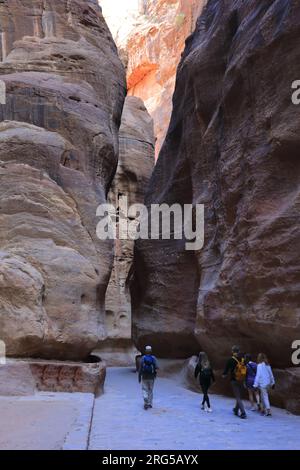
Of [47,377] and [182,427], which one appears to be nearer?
[182,427]

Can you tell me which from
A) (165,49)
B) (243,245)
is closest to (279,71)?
(243,245)

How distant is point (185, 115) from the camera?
16.8 m

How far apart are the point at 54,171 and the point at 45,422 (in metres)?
7.08

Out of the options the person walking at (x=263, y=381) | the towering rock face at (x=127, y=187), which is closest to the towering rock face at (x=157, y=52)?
the towering rock face at (x=127, y=187)

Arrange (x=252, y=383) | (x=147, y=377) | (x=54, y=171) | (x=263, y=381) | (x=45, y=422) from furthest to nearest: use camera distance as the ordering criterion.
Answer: (x=54, y=171) → (x=147, y=377) → (x=252, y=383) → (x=263, y=381) → (x=45, y=422)

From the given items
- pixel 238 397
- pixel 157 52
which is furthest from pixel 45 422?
pixel 157 52

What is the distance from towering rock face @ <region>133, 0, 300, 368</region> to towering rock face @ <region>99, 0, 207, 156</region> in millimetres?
27176

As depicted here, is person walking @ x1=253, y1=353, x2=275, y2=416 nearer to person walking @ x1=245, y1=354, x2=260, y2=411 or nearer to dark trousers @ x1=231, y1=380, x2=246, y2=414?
person walking @ x1=245, y1=354, x2=260, y2=411

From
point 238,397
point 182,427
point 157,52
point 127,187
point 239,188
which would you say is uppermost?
point 157,52

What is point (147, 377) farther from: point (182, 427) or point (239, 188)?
point (239, 188)

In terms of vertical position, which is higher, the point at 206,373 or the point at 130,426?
the point at 206,373

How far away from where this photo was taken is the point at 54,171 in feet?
40.9

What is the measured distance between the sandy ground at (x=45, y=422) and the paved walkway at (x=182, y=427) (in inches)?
9.6

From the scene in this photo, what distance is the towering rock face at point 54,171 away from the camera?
10.6 m
